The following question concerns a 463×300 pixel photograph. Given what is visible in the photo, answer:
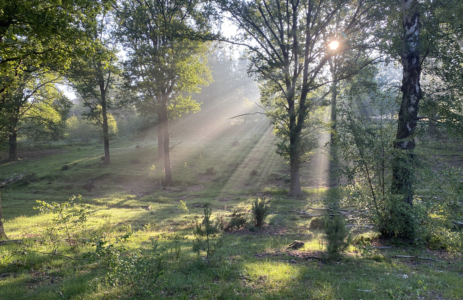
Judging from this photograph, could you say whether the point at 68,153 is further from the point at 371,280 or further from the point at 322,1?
the point at 371,280

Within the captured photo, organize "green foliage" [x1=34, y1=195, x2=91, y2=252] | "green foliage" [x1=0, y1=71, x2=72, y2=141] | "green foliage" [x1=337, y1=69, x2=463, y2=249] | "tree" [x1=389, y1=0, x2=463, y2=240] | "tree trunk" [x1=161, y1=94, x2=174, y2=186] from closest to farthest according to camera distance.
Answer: "green foliage" [x1=34, y1=195, x2=91, y2=252]
"green foliage" [x1=337, y1=69, x2=463, y2=249]
"tree" [x1=389, y1=0, x2=463, y2=240]
"tree trunk" [x1=161, y1=94, x2=174, y2=186]
"green foliage" [x1=0, y1=71, x2=72, y2=141]

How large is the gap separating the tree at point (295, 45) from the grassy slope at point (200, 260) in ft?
17.8

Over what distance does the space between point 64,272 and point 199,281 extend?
317cm

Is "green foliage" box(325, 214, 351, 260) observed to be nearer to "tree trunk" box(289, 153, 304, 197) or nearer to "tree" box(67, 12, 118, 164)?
"tree trunk" box(289, 153, 304, 197)

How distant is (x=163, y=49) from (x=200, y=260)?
18058mm

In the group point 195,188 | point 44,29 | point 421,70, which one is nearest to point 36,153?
point 195,188

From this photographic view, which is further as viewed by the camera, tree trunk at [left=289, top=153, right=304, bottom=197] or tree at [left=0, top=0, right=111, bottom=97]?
tree trunk at [left=289, top=153, right=304, bottom=197]

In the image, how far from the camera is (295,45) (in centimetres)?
1798

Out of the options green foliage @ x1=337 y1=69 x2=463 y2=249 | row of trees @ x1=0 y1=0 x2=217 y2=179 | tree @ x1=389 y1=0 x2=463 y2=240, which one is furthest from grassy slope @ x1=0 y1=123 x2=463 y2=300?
row of trees @ x1=0 y1=0 x2=217 y2=179

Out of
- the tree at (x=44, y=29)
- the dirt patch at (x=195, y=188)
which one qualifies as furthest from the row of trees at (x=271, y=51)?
the dirt patch at (x=195, y=188)

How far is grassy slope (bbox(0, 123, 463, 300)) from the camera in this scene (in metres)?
4.81

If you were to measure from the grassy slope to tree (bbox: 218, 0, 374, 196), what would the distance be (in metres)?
5.44

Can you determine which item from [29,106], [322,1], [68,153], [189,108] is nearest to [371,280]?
[322,1]

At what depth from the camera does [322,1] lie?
1641 cm
